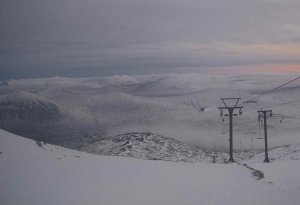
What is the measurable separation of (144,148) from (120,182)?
383 feet

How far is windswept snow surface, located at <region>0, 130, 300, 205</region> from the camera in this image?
650 inches

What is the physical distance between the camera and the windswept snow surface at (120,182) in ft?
54.2

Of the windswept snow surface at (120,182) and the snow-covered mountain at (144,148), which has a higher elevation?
the windswept snow surface at (120,182)

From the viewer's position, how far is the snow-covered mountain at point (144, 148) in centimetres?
12573

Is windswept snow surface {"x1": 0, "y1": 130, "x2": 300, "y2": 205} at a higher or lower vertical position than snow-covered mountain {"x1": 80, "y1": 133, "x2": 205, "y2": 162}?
higher

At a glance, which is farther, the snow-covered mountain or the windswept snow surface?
the snow-covered mountain

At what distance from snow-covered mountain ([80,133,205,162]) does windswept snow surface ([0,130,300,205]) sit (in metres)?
93.7

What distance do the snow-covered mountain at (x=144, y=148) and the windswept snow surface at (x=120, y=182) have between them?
9374 cm

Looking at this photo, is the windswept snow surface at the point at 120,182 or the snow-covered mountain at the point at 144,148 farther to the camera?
the snow-covered mountain at the point at 144,148

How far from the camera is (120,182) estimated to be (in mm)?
20391

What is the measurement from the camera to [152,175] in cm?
2378

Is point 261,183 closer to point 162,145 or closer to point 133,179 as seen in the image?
point 133,179

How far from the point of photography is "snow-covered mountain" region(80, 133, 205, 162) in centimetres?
12573

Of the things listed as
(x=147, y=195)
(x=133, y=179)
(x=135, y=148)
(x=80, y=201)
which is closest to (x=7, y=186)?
(x=80, y=201)
